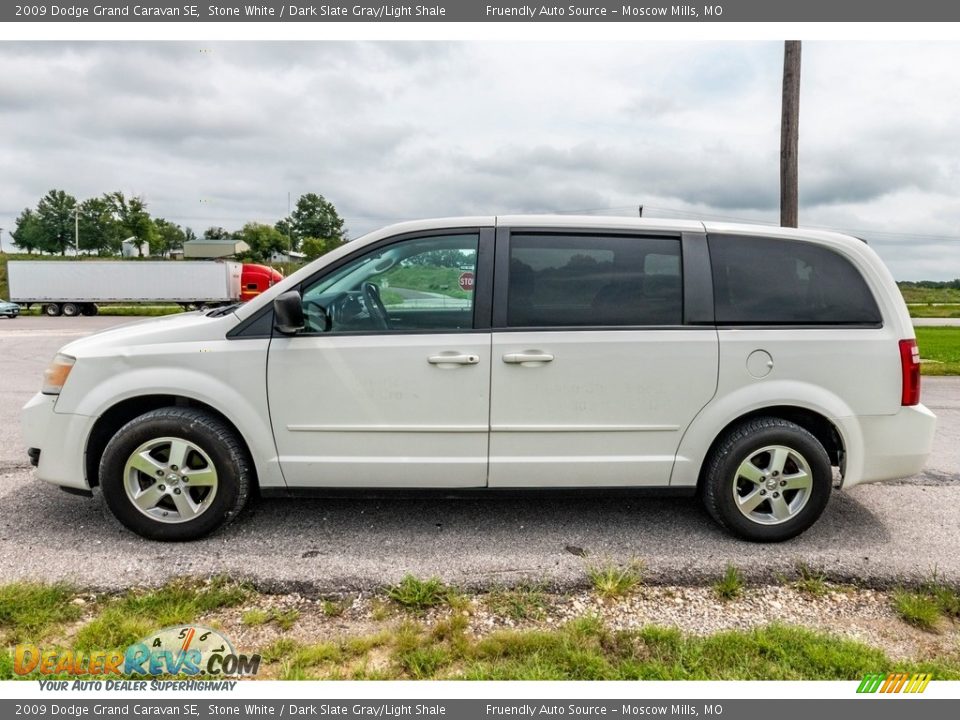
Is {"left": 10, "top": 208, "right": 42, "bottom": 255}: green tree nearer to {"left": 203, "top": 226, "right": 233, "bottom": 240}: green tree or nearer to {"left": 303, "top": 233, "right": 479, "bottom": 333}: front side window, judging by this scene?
{"left": 203, "top": 226, "right": 233, "bottom": 240}: green tree

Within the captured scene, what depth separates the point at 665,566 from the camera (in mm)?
3072

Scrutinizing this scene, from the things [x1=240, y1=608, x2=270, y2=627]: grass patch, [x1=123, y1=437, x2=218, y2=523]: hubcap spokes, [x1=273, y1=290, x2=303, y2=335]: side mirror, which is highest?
[x1=273, y1=290, x2=303, y2=335]: side mirror

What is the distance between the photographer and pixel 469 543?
3.32 metres

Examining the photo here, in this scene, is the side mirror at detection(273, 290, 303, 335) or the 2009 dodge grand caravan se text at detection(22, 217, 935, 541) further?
the 2009 dodge grand caravan se text at detection(22, 217, 935, 541)

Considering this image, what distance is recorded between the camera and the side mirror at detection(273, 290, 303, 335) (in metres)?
3.03

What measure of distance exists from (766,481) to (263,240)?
8452 centimetres

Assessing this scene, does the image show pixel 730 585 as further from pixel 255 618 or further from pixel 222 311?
pixel 222 311

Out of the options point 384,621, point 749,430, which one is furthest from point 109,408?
point 749,430

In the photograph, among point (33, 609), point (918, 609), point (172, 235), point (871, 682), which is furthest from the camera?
point (172, 235)

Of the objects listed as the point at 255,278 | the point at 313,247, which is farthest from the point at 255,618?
the point at 313,247

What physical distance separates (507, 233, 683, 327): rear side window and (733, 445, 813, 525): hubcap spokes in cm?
91

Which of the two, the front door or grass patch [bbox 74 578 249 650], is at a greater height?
the front door

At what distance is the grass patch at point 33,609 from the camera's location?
2.46 meters

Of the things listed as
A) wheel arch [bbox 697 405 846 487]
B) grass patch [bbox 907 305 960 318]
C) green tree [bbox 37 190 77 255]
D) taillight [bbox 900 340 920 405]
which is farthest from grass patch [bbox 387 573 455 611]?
green tree [bbox 37 190 77 255]
